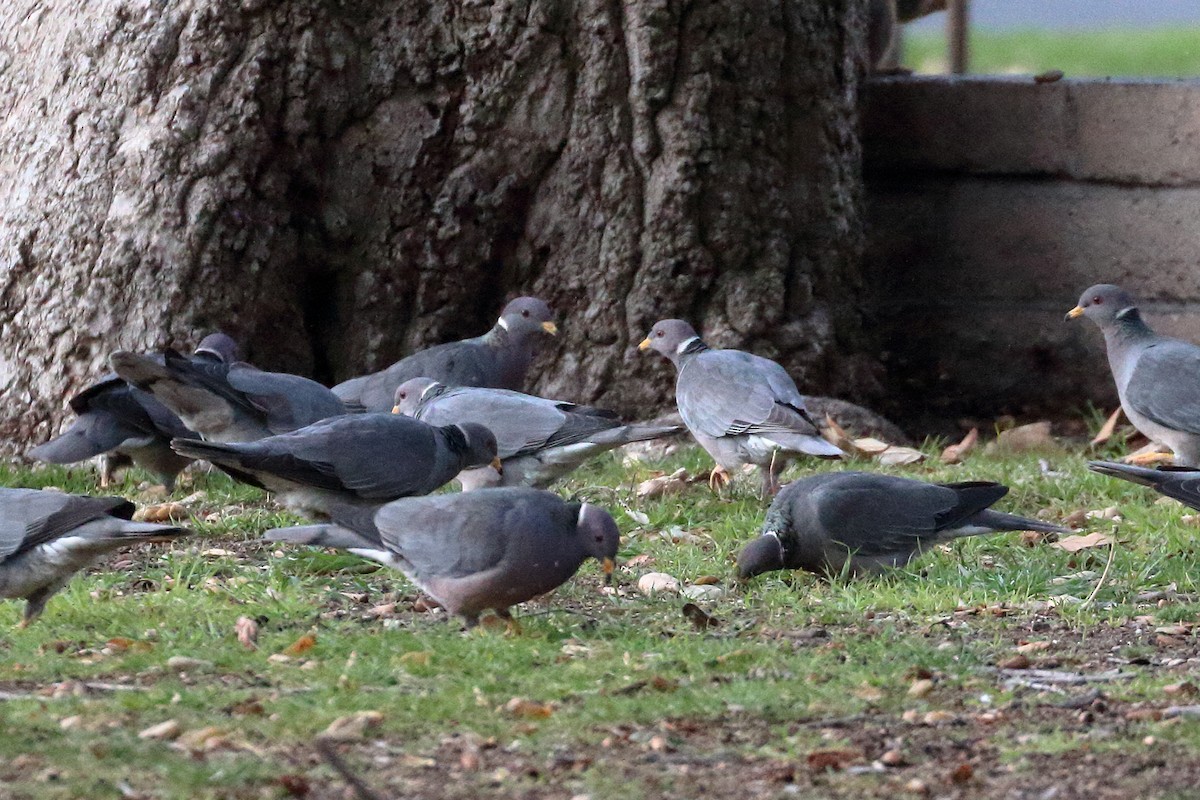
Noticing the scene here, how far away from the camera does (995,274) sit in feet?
30.6

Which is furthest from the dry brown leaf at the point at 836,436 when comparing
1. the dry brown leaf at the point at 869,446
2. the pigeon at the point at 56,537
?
the pigeon at the point at 56,537

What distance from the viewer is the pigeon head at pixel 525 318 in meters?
7.96

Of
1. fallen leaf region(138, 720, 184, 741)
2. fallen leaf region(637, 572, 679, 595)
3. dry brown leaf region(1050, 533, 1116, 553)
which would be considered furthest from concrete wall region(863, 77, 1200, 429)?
fallen leaf region(138, 720, 184, 741)

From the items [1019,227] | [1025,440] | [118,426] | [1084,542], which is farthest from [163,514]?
[1019,227]

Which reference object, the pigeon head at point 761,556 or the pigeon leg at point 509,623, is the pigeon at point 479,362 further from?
the pigeon leg at point 509,623

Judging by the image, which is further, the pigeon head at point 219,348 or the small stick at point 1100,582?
the pigeon head at point 219,348

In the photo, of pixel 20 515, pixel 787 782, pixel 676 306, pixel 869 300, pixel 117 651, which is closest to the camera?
pixel 787 782

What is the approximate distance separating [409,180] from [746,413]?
92.2 inches

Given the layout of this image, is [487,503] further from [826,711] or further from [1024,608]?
[1024,608]

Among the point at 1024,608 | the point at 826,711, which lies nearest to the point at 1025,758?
the point at 826,711

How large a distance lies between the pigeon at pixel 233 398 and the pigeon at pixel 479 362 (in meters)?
0.60

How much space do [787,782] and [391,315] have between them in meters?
5.23

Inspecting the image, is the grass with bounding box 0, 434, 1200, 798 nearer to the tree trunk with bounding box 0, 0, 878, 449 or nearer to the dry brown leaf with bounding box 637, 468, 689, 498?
the dry brown leaf with bounding box 637, 468, 689, 498

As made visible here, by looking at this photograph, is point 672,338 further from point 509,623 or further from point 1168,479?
point 509,623
